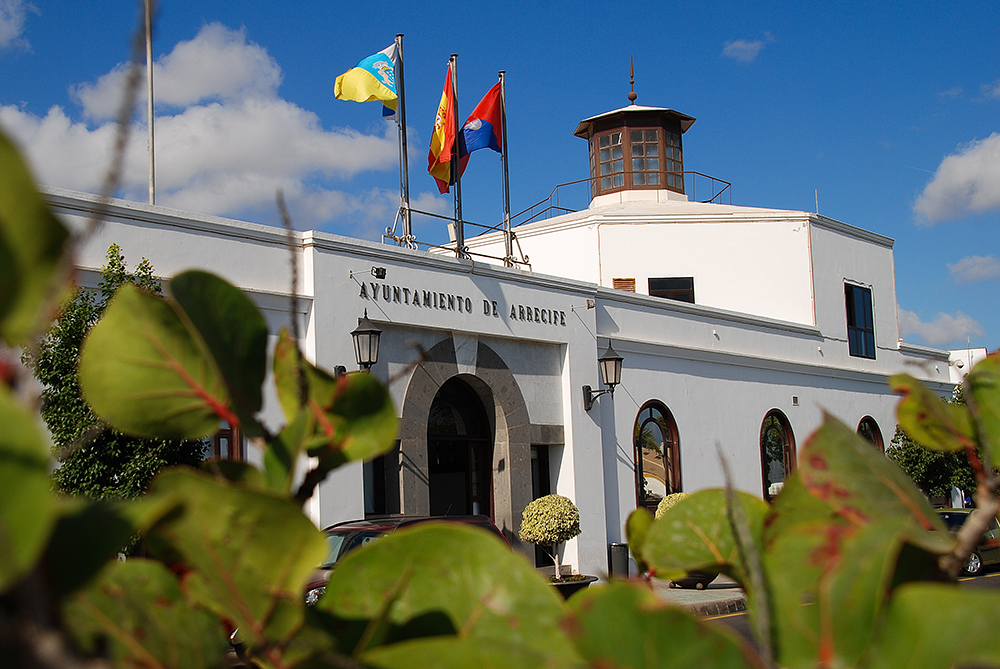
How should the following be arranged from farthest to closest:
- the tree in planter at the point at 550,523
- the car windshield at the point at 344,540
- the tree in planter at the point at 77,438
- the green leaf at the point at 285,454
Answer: the tree in planter at the point at 550,523 < the car windshield at the point at 344,540 < the tree in planter at the point at 77,438 < the green leaf at the point at 285,454

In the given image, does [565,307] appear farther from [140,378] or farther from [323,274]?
[140,378]

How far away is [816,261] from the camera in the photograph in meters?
24.7

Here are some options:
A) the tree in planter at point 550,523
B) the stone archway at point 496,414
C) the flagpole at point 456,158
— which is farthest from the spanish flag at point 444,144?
the tree in planter at point 550,523

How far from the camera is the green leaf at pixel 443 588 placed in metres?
0.81

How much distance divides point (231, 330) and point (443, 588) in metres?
0.32

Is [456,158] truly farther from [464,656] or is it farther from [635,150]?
[464,656]

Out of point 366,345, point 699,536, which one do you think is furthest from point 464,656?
point 366,345

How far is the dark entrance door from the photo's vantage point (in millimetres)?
16719

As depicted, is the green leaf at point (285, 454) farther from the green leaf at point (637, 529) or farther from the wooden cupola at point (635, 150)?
the wooden cupola at point (635, 150)

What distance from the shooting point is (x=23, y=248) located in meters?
0.57

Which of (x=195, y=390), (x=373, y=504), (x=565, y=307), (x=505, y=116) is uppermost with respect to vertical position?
(x=505, y=116)

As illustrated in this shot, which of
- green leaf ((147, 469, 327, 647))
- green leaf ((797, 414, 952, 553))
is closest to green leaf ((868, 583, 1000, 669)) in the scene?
green leaf ((797, 414, 952, 553))

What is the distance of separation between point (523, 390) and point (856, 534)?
16.9 m

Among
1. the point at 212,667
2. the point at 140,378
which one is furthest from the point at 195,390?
the point at 212,667
